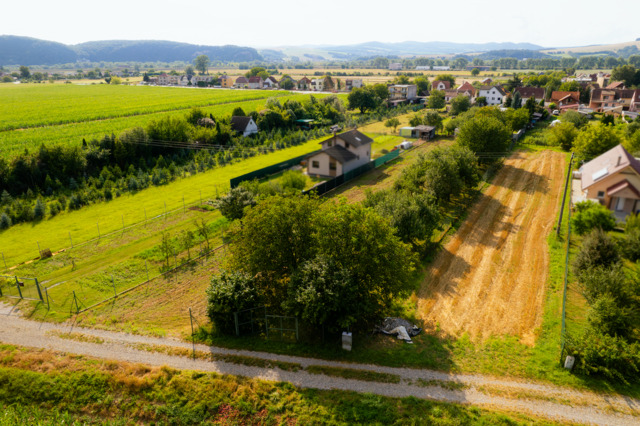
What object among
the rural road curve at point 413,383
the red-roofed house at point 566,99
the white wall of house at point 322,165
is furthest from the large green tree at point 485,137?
the red-roofed house at point 566,99

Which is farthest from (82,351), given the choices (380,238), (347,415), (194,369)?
(380,238)

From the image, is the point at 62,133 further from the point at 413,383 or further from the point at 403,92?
the point at 403,92

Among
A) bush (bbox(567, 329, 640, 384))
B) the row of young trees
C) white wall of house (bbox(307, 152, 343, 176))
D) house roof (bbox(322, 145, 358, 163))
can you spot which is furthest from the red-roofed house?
bush (bbox(567, 329, 640, 384))

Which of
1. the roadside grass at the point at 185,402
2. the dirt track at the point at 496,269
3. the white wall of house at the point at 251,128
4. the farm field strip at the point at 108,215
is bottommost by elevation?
the dirt track at the point at 496,269

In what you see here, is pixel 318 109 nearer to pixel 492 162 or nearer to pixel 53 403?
pixel 492 162

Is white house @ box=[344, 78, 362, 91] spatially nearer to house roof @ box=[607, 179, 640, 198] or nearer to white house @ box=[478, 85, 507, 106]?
white house @ box=[478, 85, 507, 106]

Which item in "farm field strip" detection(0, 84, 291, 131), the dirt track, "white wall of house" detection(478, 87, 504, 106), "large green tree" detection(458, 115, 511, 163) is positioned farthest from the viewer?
"white wall of house" detection(478, 87, 504, 106)

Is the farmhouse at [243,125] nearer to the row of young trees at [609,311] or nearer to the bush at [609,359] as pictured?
the row of young trees at [609,311]
